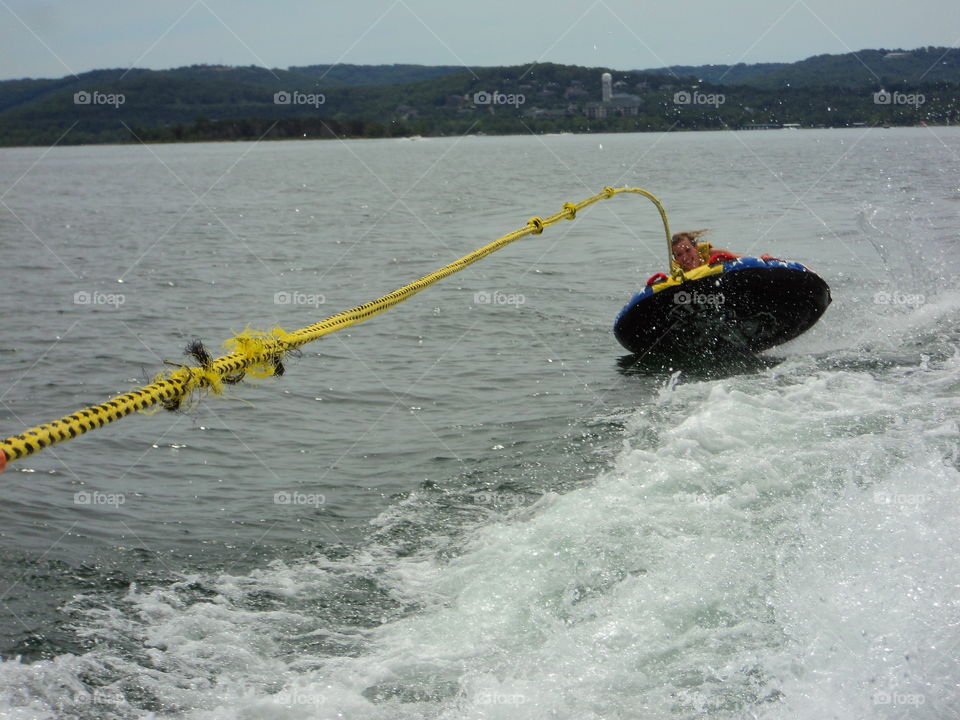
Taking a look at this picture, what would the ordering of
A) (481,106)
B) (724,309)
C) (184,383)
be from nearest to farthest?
(184,383) → (724,309) → (481,106)

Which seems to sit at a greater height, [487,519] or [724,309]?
[724,309]

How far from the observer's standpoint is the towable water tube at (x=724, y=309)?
418 inches

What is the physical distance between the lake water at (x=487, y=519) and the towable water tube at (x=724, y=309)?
34cm

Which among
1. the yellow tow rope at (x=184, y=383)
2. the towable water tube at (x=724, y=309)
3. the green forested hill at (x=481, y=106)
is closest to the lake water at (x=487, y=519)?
the towable water tube at (x=724, y=309)

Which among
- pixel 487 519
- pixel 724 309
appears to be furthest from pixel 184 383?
pixel 724 309

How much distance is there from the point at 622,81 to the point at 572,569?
82908 mm

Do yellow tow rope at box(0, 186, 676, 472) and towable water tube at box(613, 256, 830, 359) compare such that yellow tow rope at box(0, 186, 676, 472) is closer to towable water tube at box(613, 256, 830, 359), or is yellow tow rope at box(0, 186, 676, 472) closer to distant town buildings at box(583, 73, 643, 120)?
towable water tube at box(613, 256, 830, 359)

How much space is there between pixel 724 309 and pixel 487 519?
205 inches

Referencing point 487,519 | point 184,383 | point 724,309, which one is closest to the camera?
point 184,383

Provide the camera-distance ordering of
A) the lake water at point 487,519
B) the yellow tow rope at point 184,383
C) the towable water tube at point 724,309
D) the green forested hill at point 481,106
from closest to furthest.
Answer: the yellow tow rope at point 184,383, the lake water at point 487,519, the towable water tube at point 724,309, the green forested hill at point 481,106

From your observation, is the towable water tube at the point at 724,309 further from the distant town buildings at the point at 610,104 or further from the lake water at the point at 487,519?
the distant town buildings at the point at 610,104

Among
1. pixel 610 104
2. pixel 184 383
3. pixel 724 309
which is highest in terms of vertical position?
pixel 610 104

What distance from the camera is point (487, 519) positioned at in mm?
6570

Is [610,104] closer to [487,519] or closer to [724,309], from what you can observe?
[724,309]
